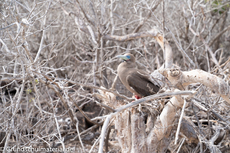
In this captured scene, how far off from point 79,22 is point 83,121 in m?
2.23

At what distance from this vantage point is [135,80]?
161 inches

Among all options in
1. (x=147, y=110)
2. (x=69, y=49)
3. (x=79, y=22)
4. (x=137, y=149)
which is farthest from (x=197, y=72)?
(x=69, y=49)

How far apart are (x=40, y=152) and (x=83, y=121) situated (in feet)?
3.96

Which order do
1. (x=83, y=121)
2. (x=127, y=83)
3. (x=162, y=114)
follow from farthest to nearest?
1. (x=83, y=121)
2. (x=127, y=83)
3. (x=162, y=114)

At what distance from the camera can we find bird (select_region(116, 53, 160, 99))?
13.3 ft

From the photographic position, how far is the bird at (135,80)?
407cm

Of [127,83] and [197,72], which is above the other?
[197,72]

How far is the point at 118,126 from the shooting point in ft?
12.1

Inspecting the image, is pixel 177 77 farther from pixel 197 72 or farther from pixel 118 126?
pixel 118 126

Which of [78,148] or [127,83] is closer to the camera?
[127,83]

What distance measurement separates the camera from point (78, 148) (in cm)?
554

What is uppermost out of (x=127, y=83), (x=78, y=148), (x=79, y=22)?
(x=79, y=22)

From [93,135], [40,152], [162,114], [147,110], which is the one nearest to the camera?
[162,114]

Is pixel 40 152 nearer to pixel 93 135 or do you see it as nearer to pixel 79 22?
pixel 93 135
